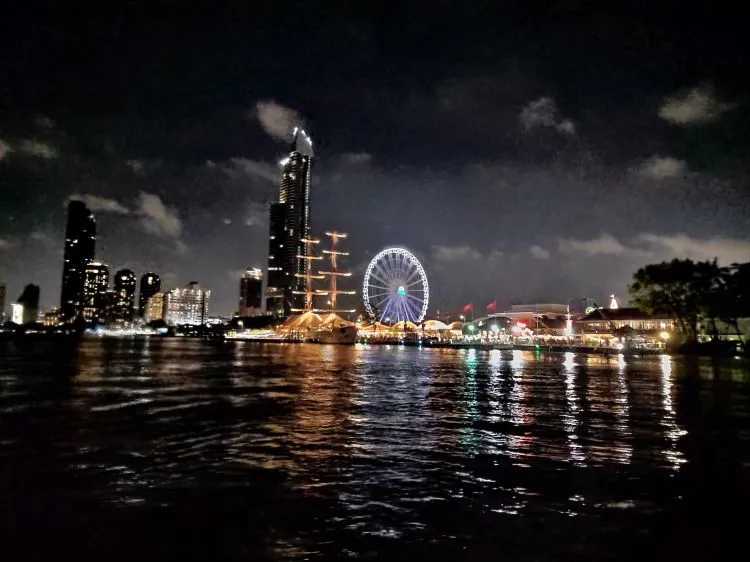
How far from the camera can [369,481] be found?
10.2 m

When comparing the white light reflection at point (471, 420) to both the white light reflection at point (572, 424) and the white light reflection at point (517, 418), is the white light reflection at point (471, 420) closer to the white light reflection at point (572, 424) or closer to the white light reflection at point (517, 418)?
the white light reflection at point (517, 418)

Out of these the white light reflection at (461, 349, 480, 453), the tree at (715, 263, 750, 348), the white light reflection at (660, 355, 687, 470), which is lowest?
the white light reflection at (461, 349, 480, 453)

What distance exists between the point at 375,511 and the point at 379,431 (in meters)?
7.29

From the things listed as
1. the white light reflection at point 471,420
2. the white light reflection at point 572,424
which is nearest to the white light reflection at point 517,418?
the white light reflection at point 471,420

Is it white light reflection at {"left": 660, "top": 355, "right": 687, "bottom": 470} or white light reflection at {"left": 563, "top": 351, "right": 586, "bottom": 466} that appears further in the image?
white light reflection at {"left": 563, "top": 351, "right": 586, "bottom": 466}

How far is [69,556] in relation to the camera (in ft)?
21.9

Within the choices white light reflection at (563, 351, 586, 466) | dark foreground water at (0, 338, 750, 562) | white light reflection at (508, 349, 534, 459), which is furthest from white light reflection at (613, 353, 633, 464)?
white light reflection at (508, 349, 534, 459)

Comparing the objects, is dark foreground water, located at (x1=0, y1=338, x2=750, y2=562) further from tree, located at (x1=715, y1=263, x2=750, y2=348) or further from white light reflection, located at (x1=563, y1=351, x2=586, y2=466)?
tree, located at (x1=715, y1=263, x2=750, y2=348)

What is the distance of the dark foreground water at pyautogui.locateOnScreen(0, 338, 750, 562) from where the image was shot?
7121 millimetres

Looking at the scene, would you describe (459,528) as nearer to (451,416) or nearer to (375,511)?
(375,511)

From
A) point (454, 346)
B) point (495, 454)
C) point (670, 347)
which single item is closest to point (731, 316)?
point (670, 347)

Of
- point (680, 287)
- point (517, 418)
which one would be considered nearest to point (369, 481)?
point (517, 418)

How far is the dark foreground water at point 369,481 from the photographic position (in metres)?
7.12

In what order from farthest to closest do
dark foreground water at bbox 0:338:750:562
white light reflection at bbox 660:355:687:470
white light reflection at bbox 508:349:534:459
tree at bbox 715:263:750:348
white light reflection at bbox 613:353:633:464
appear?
tree at bbox 715:263:750:348, white light reflection at bbox 508:349:534:459, white light reflection at bbox 613:353:633:464, white light reflection at bbox 660:355:687:470, dark foreground water at bbox 0:338:750:562
